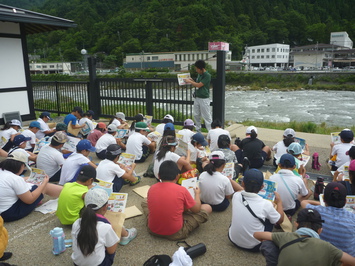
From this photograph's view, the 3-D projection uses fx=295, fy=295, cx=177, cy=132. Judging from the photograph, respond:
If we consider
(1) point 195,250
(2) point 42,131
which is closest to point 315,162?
(1) point 195,250

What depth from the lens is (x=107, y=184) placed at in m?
4.05

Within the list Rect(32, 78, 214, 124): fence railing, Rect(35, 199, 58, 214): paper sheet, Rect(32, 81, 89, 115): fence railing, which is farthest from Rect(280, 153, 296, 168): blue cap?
Rect(32, 81, 89, 115): fence railing

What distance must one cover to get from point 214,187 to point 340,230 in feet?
5.41

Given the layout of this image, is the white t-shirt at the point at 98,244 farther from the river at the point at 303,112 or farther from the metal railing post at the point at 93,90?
the river at the point at 303,112

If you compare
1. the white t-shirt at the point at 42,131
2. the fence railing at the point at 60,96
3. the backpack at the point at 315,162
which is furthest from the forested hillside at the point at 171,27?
the backpack at the point at 315,162

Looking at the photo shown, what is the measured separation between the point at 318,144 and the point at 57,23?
898 centimetres

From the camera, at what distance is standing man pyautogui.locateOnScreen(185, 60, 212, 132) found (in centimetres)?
797

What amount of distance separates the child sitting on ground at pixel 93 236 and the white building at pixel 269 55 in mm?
90281

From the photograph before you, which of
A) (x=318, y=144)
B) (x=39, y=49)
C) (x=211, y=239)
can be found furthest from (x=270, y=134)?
(x=39, y=49)

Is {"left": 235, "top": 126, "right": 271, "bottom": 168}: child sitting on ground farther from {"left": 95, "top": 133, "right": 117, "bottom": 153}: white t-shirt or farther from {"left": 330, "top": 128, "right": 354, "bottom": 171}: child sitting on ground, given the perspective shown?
{"left": 95, "top": 133, "right": 117, "bottom": 153}: white t-shirt

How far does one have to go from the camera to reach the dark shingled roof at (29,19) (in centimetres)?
859

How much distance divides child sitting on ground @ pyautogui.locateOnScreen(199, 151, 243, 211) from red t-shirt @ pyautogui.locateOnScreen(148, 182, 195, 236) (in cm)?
62

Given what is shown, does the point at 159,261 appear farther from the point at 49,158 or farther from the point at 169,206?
the point at 49,158

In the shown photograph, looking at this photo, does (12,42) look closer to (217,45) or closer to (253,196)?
(217,45)
